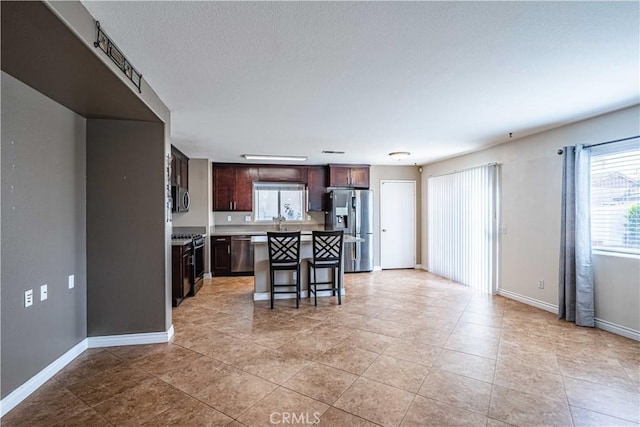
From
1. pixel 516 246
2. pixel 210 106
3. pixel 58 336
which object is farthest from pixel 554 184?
pixel 58 336

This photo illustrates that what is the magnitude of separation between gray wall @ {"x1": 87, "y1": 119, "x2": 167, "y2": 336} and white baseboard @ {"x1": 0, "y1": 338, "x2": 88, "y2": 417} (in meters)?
0.23

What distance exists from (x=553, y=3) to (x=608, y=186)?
281cm

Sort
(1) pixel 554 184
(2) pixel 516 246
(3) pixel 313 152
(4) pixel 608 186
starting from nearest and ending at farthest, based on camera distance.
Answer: (4) pixel 608 186, (1) pixel 554 184, (2) pixel 516 246, (3) pixel 313 152

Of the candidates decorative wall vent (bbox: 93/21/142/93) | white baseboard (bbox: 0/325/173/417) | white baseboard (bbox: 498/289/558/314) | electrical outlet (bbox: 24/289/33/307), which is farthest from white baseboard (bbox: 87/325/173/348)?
white baseboard (bbox: 498/289/558/314)

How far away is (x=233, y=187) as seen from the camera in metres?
6.43

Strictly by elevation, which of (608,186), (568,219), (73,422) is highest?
(608,186)

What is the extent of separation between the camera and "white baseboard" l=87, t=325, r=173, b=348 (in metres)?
2.93

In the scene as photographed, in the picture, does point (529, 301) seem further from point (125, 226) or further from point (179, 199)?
point (179, 199)

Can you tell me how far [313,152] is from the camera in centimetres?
544

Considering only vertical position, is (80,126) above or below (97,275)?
above

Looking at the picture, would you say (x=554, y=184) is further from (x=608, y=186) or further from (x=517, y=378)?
(x=517, y=378)

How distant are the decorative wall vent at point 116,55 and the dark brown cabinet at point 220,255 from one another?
4.06m

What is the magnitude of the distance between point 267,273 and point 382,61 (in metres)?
3.39

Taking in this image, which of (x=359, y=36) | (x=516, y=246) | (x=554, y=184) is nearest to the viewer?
(x=359, y=36)
